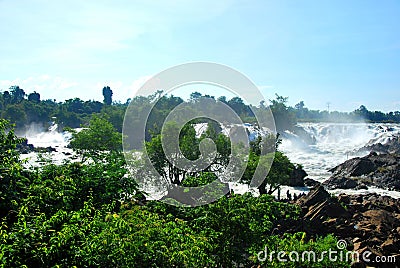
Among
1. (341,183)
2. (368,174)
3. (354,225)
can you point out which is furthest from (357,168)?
(354,225)

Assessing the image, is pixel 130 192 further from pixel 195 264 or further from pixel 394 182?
pixel 394 182

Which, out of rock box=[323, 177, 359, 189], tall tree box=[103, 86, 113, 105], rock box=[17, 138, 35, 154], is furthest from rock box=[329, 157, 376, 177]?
tall tree box=[103, 86, 113, 105]

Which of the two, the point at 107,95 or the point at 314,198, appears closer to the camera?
the point at 314,198

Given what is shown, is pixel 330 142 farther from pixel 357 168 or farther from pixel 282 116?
pixel 357 168

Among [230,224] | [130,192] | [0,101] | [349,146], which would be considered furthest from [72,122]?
[230,224]

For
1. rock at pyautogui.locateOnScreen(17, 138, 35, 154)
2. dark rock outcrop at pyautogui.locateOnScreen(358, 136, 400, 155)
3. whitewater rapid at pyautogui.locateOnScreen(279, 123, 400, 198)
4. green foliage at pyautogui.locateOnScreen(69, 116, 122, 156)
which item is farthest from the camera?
dark rock outcrop at pyautogui.locateOnScreen(358, 136, 400, 155)

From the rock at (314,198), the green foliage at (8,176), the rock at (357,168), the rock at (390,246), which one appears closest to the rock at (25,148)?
the rock at (357,168)

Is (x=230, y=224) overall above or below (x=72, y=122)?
below

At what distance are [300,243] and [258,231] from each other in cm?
149

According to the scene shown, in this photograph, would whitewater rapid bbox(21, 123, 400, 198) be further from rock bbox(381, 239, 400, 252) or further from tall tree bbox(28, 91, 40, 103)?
rock bbox(381, 239, 400, 252)

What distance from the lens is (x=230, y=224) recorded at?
30.4 ft

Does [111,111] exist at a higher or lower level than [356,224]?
higher

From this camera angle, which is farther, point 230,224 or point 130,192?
point 130,192

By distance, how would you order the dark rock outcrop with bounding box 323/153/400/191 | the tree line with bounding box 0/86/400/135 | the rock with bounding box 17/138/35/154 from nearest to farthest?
1. the dark rock outcrop with bounding box 323/153/400/191
2. the rock with bounding box 17/138/35/154
3. the tree line with bounding box 0/86/400/135
